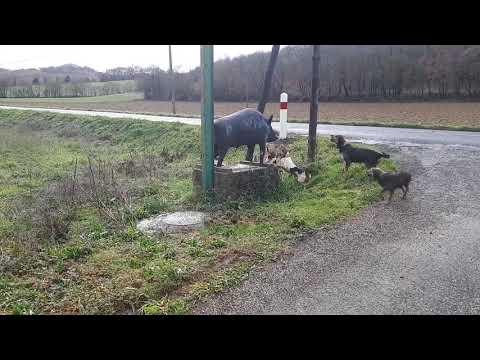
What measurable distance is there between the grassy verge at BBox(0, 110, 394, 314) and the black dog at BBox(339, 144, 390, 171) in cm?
20

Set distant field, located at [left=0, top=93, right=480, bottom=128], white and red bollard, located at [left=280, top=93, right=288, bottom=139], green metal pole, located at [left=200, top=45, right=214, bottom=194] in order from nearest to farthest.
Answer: green metal pole, located at [left=200, top=45, right=214, bottom=194] → white and red bollard, located at [left=280, top=93, right=288, bottom=139] → distant field, located at [left=0, top=93, right=480, bottom=128]

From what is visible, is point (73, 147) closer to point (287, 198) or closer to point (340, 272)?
point (287, 198)

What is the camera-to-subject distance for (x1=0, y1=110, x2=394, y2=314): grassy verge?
416cm

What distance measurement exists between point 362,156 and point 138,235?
4.88 meters

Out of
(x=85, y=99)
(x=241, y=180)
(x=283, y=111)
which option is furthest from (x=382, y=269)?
(x=85, y=99)

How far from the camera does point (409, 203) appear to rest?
23.0 feet

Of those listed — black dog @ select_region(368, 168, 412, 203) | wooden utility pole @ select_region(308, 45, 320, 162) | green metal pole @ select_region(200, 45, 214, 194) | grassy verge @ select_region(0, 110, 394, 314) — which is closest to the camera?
grassy verge @ select_region(0, 110, 394, 314)

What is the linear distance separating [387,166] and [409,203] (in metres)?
2.30

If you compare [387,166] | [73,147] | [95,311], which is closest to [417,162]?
[387,166]

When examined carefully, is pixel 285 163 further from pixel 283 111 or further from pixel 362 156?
pixel 283 111

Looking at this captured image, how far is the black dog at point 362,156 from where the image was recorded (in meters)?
8.59

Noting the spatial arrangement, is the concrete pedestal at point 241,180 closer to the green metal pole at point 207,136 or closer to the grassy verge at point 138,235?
the green metal pole at point 207,136

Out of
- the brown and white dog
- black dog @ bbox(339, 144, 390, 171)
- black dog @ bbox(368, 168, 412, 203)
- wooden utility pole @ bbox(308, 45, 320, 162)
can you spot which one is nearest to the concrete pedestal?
the brown and white dog

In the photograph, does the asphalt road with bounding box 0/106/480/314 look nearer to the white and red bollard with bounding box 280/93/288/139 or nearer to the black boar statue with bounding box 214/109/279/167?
the black boar statue with bounding box 214/109/279/167
